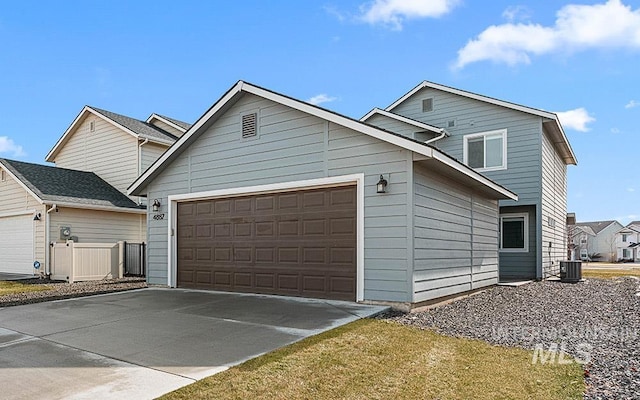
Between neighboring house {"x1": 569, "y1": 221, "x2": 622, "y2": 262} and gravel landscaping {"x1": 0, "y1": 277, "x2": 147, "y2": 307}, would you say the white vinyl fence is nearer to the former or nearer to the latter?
gravel landscaping {"x1": 0, "y1": 277, "x2": 147, "y2": 307}

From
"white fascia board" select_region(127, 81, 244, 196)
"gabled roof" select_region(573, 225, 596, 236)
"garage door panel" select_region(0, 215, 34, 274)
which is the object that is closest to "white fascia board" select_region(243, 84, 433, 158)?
"white fascia board" select_region(127, 81, 244, 196)

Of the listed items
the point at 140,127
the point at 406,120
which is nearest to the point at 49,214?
the point at 140,127

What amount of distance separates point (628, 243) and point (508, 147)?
186ft

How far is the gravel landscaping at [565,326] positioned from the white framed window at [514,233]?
4167mm

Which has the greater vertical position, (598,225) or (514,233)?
(514,233)

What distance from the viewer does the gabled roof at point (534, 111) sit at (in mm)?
14098

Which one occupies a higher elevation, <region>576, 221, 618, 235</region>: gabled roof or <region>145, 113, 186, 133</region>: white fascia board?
<region>145, 113, 186, 133</region>: white fascia board

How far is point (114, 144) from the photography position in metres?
19.5

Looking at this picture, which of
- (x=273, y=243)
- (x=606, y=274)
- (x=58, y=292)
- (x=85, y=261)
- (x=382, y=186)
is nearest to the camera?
(x=382, y=186)

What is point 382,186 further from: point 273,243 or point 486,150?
point 486,150

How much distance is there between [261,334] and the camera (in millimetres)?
5840

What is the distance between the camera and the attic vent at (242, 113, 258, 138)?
32.6 feet

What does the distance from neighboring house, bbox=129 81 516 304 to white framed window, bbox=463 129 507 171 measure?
3185mm

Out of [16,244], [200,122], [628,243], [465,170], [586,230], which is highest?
[200,122]
